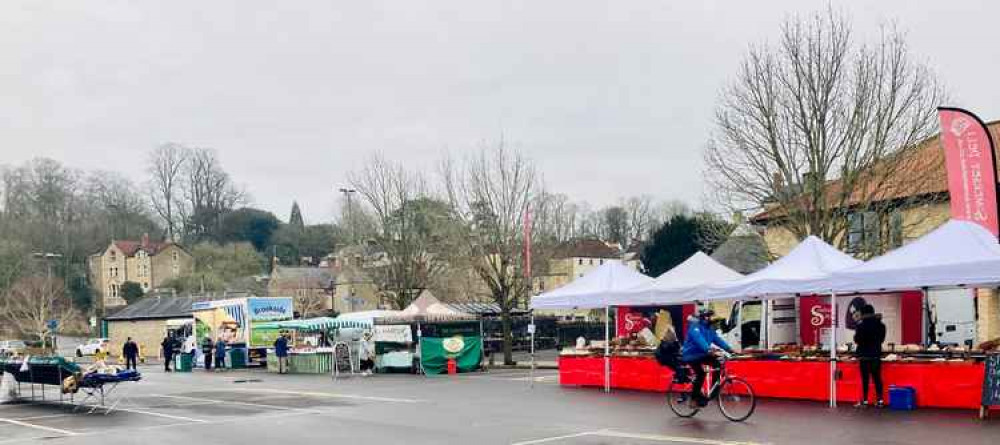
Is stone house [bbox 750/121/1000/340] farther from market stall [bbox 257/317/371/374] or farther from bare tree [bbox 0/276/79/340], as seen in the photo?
bare tree [bbox 0/276/79/340]

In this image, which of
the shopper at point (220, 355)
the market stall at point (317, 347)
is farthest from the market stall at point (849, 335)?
the shopper at point (220, 355)

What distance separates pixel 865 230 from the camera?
27250 mm

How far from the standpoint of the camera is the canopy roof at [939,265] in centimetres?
1428

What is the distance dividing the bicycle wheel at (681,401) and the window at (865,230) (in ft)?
45.5

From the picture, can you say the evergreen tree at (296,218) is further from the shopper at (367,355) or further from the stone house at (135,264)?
the shopper at (367,355)

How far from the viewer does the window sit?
27.4m

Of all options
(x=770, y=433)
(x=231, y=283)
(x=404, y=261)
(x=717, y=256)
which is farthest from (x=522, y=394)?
(x=231, y=283)

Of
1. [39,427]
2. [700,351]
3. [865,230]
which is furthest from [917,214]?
[39,427]

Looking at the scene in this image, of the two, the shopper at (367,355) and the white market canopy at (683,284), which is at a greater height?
the white market canopy at (683,284)

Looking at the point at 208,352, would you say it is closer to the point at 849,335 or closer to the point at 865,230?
the point at 865,230

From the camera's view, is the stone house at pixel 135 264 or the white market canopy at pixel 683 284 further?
the stone house at pixel 135 264

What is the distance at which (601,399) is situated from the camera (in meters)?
18.4

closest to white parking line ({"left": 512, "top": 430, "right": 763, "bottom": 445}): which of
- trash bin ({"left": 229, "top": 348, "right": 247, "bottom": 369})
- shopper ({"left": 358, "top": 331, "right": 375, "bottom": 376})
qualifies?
shopper ({"left": 358, "top": 331, "right": 375, "bottom": 376})

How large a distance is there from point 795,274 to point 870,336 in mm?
2914
